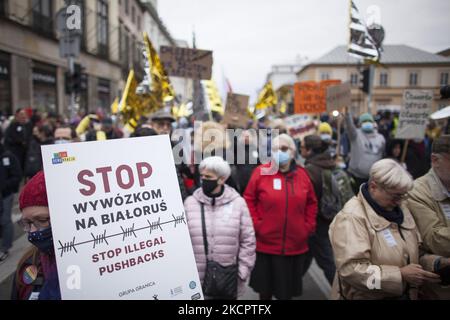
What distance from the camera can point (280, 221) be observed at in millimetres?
3338

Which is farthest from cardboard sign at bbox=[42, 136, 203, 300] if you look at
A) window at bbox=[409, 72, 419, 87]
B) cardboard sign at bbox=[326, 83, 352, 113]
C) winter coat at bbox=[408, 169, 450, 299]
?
cardboard sign at bbox=[326, 83, 352, 113]

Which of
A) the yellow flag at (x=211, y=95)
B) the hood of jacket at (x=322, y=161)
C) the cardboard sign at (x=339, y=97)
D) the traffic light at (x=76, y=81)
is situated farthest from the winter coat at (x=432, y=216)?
the yellow flag at (x=211, y=95)

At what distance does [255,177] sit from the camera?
351 centimetres

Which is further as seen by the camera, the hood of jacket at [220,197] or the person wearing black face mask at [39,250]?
the hood of jacket at [220,197]

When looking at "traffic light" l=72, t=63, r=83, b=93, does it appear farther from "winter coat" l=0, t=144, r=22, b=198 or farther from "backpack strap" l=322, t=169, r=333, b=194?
"backpack strap" l=322, t=169, r=333, b=194

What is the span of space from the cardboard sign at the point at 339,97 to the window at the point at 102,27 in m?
4.21

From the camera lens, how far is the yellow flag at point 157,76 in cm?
690

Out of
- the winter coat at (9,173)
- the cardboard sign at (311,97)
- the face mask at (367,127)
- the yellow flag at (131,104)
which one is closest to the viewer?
the winter coat at (9,173)

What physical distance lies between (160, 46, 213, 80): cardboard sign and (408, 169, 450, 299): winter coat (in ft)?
15.2

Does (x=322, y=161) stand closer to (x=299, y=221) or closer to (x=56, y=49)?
(x=299, y=221)

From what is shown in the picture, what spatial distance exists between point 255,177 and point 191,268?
1.93 metres

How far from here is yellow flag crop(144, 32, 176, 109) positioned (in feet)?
22.6

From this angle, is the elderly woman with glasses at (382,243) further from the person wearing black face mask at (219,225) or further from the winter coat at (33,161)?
the winter coat at (33,161)

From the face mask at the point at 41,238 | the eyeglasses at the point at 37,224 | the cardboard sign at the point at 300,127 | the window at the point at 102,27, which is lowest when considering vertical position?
the face mask at the point at 41,238
